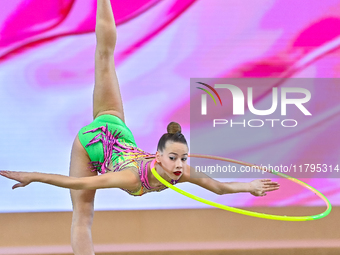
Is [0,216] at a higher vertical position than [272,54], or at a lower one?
lower

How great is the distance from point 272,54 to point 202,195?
122 centimetres

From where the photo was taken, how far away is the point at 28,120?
3.24 m

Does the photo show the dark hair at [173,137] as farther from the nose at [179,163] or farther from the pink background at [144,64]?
the pink background at [144,64]

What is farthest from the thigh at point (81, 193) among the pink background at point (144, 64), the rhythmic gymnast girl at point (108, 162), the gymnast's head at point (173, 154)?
the pink background at point (144, 64)

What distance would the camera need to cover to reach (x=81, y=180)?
1846 millimetres

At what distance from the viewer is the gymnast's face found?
191 centimetres

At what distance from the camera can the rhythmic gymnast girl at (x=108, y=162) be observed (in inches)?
75.2

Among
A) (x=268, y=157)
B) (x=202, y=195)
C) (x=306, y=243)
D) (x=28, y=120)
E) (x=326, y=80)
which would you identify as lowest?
(x=306, y=243)

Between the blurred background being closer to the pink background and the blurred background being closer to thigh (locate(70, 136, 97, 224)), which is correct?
the pink background

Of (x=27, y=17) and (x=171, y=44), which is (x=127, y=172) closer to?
(x=171, y=44)

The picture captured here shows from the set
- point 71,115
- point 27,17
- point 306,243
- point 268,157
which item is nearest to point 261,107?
point 268,157

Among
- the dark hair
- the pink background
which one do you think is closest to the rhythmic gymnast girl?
the dark hair

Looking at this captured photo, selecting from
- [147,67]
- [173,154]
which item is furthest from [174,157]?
[147,67]

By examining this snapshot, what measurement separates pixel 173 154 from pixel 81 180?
0.42 m
